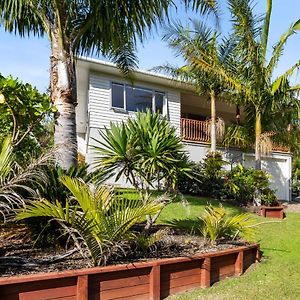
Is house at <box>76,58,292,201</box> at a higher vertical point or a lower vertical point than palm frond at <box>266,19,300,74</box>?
lower

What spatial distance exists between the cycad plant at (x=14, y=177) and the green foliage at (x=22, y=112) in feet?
2.01

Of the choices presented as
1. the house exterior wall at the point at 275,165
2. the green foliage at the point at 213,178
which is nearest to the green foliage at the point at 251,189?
the green foliage at the point at 213,178

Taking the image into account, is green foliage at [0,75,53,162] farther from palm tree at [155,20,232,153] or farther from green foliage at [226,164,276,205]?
palm tree at [155,20,232,153]

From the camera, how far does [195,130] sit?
1970cm

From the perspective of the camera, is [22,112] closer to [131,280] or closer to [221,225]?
[131,280]

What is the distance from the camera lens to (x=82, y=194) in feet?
16.6

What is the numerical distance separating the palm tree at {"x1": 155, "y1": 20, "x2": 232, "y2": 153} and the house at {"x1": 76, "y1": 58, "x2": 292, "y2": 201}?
154cm

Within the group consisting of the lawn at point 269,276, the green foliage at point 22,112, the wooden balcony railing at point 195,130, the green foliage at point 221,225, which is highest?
the wooden balcony railing at point 195,130

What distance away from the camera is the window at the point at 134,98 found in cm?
1764

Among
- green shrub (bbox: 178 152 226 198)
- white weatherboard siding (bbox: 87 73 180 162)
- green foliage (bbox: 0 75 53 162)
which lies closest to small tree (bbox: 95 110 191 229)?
green foliage (bbox: 0 75 53 162)

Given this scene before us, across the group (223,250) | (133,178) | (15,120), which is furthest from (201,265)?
(15,120)

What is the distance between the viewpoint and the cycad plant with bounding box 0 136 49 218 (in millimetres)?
4699

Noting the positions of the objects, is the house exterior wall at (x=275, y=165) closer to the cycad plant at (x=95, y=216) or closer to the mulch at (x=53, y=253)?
the mulch at (x=53, y=253)

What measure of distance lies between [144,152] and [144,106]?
12058mm
